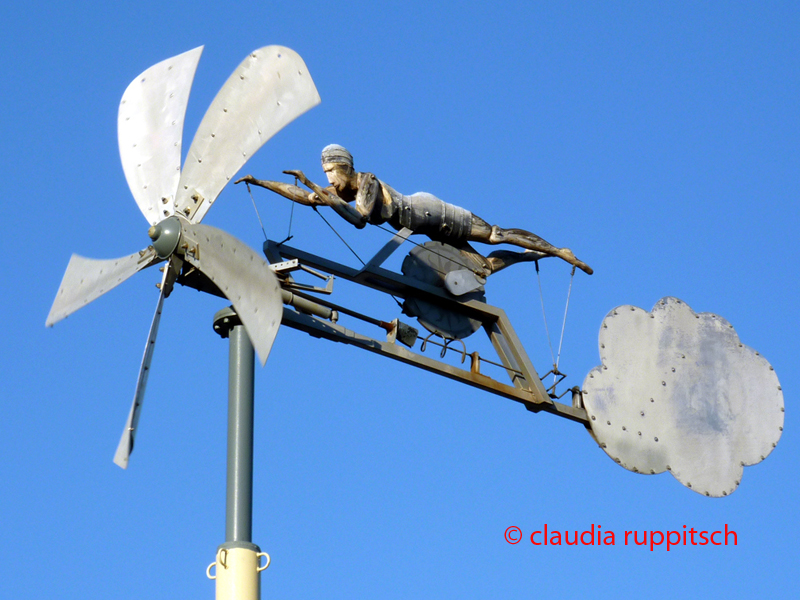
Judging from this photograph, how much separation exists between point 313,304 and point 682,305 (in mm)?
5206

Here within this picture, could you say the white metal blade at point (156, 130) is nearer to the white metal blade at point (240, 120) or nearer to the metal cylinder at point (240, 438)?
the white metal blade at point (240, 120)

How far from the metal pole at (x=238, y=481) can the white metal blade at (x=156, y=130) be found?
121 centimetres

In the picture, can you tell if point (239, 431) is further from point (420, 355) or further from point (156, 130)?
point (156, 130)

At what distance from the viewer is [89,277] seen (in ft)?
37.9

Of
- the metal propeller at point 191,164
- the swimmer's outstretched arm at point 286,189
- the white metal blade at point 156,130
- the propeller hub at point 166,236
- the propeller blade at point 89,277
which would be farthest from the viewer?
the swimmer's outstretched arm at point 286,189

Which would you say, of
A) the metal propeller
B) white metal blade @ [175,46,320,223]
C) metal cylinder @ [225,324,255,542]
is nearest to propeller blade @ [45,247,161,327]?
the metal propeller

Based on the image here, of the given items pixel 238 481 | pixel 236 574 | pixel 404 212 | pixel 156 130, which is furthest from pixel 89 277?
pixel 404 212

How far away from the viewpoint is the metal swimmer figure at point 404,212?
1256 cm

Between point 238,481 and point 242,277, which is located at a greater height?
point 242,277

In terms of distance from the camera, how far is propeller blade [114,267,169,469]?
9930mm

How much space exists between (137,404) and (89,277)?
1.78 metres

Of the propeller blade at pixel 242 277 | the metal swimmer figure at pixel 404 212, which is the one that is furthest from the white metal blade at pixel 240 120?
the metal swimmer figure at pixel 404 212

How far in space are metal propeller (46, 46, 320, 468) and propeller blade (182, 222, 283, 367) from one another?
1 centimetres

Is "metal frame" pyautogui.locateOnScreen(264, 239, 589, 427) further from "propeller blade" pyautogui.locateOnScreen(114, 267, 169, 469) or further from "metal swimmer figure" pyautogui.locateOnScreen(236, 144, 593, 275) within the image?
"propeller blade" pyautogui.locateOnScreen(114, 267, 169, 469)
